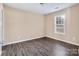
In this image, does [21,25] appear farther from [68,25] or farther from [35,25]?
[68,25]

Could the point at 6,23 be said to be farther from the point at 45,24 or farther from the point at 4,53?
the point at 45,24

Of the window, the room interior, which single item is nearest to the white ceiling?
the room interior

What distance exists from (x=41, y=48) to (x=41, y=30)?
47 cm

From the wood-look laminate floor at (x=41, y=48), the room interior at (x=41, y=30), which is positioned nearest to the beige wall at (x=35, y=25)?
the room interior at (x=41, y=30)

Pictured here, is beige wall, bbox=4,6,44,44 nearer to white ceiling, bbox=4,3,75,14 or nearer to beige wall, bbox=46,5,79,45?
white ceiling, bbox=4,3,75,14

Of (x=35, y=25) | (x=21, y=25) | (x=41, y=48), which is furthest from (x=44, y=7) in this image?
(x=41, y=48)

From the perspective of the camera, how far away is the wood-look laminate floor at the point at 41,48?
206 centimetres

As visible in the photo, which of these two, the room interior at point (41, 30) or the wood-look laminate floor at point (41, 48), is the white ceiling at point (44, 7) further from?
the wood-look laminate floor at point (41, 48)

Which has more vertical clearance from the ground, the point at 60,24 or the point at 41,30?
the point at 60,24

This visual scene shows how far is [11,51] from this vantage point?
6.79ft

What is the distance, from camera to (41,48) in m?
2.23

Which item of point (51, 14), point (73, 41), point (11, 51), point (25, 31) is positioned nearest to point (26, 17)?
point (25, 31)

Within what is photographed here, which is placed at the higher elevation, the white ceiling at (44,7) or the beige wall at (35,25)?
the white ceiling at (44,7)

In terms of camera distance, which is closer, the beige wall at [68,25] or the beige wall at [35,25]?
the beige wall at [35,25]
